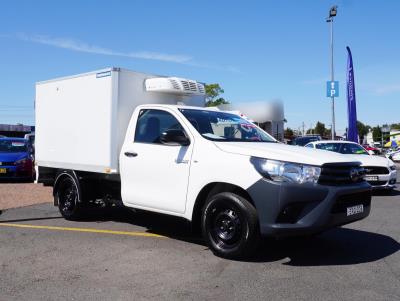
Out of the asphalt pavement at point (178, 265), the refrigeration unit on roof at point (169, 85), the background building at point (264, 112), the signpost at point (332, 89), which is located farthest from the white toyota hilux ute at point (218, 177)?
the signpost at point (332, 89)

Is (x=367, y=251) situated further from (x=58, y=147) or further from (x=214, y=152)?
(x=58, y=147)

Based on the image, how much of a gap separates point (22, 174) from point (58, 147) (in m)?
8.00

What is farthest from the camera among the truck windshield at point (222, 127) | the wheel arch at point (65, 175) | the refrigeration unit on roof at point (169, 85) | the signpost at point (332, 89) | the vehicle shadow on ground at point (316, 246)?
the signpost at point (332, 89)

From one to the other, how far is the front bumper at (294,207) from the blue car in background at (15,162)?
40.1 feet

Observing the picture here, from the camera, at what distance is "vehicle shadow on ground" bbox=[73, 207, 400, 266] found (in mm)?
5531

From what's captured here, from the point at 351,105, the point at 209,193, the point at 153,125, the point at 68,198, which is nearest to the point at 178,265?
the point at 209,193

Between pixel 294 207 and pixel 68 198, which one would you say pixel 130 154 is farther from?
pixel 294 207

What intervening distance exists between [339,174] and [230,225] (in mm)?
1388

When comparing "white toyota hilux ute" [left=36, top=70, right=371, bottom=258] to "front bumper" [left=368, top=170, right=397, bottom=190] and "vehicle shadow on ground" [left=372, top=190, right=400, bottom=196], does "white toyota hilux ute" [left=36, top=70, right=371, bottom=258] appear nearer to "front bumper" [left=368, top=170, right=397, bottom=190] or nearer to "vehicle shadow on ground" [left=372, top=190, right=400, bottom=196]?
"front bumper" [left=368, top=170, right=397, bottom=190]

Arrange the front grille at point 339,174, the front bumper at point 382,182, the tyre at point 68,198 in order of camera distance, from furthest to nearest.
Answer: the front bumper at point 382,182
the tyre at point 68,198
the front grille at point 339,174

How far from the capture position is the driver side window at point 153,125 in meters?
6.46

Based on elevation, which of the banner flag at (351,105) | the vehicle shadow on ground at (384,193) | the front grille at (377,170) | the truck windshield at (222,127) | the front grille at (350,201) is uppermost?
the banner flag at (351,105)

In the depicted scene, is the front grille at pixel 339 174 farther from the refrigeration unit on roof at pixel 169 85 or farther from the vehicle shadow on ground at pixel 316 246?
the refrigeration unit on roof at pixel 169 85

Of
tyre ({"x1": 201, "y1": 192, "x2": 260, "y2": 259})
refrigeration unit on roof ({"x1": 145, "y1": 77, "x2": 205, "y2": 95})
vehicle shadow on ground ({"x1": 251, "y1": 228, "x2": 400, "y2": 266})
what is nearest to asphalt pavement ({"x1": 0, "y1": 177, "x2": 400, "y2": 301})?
vehicle shadow on ground ({"x1": 251, "y1": 228, "x2": 400, "y2": 266})
